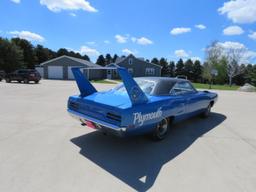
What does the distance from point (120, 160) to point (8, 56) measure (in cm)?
4094

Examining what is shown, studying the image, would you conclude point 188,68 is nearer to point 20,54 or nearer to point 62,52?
point 62,52

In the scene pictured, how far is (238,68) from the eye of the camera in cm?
4794

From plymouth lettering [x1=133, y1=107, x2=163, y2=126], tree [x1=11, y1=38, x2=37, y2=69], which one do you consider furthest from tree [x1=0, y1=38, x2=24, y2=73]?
plymouth lettering [x1=133, y1=107, x2=163, y2=126]

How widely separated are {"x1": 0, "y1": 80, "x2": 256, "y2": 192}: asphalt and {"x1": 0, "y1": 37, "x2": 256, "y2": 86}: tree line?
2934 centimetres

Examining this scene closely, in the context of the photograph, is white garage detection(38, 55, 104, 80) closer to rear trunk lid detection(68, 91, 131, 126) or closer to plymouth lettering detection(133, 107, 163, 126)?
rear trunk lid detection(68, 91, 131, 126)

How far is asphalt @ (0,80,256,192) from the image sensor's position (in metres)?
2.88

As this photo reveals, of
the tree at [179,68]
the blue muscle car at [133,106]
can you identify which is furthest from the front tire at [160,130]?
the tree at [179,68]

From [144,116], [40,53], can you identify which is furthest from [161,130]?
[40,53]

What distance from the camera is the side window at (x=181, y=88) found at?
525 centimetres

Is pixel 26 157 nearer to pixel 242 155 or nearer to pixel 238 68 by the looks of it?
pixel 242 155

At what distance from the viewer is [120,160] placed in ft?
12.0

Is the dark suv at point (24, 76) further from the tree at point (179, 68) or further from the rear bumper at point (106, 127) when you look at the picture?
the tree at point (179, 68)

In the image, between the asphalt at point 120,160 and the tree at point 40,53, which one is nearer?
the asphalt at point 120,160

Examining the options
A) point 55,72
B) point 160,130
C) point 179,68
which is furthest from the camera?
point 179,68
